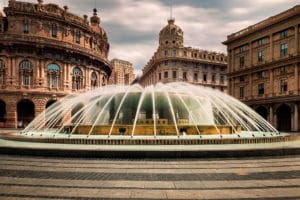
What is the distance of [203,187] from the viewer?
5812 mm

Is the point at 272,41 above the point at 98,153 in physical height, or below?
above

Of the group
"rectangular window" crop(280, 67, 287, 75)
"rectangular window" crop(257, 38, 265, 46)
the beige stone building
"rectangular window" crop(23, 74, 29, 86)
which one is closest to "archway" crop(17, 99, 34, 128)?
"rectangular window" crop(23, 74, 29, 86)

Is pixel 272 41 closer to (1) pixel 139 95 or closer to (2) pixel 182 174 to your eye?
(1) pixel 139 95

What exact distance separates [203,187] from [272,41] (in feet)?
134

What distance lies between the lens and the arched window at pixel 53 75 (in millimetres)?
41438

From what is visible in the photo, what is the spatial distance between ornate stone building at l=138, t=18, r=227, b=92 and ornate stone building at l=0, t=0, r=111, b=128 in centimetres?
2865

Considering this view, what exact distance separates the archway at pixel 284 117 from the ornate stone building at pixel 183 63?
3239cm

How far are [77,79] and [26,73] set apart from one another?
28.7 ft

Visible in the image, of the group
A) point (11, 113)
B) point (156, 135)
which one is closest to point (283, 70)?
A: point (156, 135)

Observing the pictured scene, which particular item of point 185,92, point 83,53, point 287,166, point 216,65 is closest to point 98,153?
point 287,166

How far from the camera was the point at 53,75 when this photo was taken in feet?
137

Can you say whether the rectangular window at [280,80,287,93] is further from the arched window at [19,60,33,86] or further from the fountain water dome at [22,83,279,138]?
the arched window at [19,60,33,86]

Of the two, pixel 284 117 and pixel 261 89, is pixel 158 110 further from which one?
pixel 261 89

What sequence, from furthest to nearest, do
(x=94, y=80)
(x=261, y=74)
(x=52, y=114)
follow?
1. (x=94, y=80)
2. (x=261, y=74)
3. (x=52, y=114)
